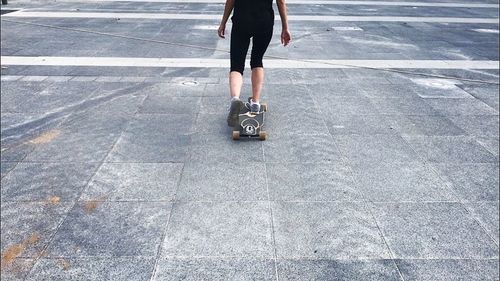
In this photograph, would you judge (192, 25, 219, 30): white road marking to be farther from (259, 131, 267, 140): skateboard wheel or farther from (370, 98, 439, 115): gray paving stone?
(259, 131, 267, 140): skateboard wheel

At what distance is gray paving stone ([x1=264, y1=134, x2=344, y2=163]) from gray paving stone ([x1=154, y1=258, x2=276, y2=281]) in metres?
1.67

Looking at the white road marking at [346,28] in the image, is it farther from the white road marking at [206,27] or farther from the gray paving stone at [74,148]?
the gray paving stone at [74,148]

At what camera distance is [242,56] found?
4.87 meters

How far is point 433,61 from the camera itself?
8633 millimetres

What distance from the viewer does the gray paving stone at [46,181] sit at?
371cm

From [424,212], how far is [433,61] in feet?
20.1

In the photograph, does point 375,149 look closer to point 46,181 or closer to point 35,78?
point 46,181

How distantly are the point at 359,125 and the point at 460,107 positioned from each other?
1.97m

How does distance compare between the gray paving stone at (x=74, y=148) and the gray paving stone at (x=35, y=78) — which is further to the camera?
the gray paving stone at (x=35, y=78)

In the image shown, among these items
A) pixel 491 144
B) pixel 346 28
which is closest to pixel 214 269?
pixel 491 144

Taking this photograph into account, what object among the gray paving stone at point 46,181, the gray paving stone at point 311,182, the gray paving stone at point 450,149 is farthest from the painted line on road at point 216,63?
the gray paving stone at point 311,182

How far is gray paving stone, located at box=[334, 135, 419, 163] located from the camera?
452cm

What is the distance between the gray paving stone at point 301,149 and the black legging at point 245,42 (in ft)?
3.30

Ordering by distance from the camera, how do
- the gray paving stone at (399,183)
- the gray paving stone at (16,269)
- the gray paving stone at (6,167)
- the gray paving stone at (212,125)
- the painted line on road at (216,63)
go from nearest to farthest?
the gray paving stone at (16,269), the gray paving stone at (399,183), the gray paving stone at (6,167), the gray paving stone at (212,125), the painted line on road at (216,63)
